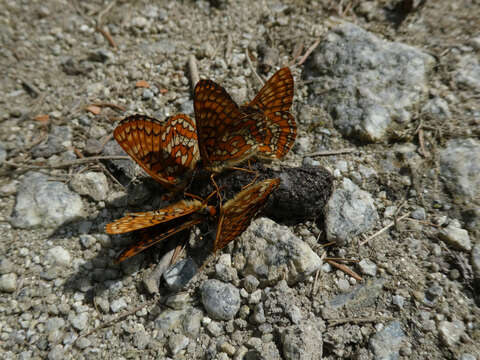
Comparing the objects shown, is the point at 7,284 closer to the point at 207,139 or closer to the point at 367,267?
the point at 207,139

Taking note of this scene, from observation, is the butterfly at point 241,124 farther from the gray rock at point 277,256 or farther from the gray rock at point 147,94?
the gray rock at point 147,94

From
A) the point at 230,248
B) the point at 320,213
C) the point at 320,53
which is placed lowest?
the point at 230,248

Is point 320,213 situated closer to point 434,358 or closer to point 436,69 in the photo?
point 434,358

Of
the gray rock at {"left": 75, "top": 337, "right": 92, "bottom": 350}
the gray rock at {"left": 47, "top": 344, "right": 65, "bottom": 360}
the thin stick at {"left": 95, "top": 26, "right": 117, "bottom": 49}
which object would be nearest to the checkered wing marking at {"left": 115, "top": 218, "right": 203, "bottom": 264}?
the gray rock at {"left": 75, "top": 337, "right": 92, "bottom": 350}

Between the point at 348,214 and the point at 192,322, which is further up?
the point at 348,214

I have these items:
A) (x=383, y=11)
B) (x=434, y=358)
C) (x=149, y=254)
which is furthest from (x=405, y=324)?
(x=383, y=11)

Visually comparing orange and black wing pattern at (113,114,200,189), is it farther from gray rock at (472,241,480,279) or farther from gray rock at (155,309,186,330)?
gray rock at (472,241,480,279)

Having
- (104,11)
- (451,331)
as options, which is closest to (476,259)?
(451,331)
